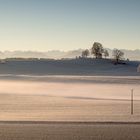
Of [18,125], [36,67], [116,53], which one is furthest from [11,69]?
[18,125]

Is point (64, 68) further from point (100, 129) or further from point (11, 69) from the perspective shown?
point (100, 129)

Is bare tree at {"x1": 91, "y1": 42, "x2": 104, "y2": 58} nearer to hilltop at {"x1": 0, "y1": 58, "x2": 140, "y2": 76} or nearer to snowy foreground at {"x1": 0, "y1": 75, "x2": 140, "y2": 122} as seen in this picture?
hilltop at {"x1": 0, "y1": 58, "x2": 140, "y2": 76}

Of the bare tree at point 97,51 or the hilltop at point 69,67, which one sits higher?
the bare tree at point 97,51

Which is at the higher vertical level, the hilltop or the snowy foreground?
the snowy foreground

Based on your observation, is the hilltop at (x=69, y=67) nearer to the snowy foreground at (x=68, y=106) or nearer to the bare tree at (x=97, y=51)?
the bare tree at (x=97, y=51)

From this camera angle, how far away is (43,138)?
36.9ft

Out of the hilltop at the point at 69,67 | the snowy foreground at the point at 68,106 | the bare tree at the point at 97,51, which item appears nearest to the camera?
the snowy foreground at the point at 68,106

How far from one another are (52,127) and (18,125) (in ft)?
3.35

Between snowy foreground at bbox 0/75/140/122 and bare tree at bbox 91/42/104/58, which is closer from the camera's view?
snowy foreground at bbox 0/75/140/122

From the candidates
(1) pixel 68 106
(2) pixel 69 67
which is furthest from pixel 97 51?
(1) pixel 68 106

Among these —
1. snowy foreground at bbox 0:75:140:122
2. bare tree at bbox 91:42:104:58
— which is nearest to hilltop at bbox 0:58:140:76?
bare tree at bbox 91:42:104:58

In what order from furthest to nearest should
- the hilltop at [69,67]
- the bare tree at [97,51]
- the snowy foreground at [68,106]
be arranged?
the bare tree at [97,51]
the hilltop at [69,67]
the snowy foreground at [68,106]

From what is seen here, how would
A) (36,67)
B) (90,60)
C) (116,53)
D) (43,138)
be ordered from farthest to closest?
(116,53) → (90,60) → (36,67) → (43,138)

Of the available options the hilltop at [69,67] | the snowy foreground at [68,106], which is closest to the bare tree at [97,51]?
→ the hilltop at [69,67]
